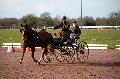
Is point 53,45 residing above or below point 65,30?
below

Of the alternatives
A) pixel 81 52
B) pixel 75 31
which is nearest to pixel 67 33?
pixel 75 31

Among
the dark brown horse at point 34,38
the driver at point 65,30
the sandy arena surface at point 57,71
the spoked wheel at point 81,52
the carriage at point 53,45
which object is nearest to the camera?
the sandy arena surface at point 57,71

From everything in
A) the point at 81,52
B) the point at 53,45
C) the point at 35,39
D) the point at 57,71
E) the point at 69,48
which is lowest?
the point at 57,71

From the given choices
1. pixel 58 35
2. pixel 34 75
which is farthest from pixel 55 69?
pixel 58 35

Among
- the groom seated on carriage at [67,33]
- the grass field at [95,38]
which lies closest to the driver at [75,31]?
the groom seated on carriage at [67,33]

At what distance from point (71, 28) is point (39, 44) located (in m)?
1.83

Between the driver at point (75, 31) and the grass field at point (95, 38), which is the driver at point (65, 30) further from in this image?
the grass field at point (95, 38)

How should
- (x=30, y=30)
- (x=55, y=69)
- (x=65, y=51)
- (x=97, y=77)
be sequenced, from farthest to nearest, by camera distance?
(x=65, y=51) < (x=30, y=30) < (x=55, y=69) < (x=97, y=77)

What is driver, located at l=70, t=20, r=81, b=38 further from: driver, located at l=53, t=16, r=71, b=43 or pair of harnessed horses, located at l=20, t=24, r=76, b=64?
pair of harnessed horses, located at l=20, t=24, r=76, b=64

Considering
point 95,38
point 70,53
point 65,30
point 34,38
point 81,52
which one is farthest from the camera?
point 95,38

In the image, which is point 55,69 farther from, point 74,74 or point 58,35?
point 58,35

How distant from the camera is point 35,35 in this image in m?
15.0

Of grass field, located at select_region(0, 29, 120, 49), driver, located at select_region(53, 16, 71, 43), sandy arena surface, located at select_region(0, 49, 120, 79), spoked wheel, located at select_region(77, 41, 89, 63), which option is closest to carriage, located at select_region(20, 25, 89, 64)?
spoked wheel, located at select_region(77, 41, 89, 63)

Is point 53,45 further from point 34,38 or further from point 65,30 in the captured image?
point 34,38
